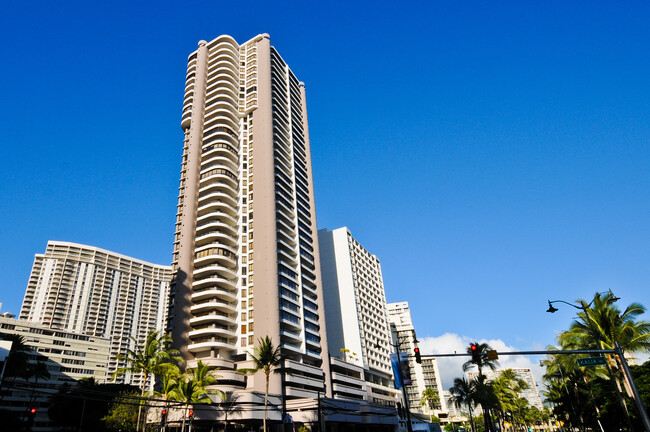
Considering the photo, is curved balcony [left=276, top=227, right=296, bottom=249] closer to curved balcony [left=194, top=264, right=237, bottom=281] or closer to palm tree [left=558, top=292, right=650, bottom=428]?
curved balcony [left=194, top=264, right=237, bottom=281]

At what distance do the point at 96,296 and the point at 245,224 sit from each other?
110m

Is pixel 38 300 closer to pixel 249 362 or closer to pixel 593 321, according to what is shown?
pixel 249 362

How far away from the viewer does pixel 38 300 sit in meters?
151

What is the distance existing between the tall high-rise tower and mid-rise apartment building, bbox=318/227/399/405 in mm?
18240

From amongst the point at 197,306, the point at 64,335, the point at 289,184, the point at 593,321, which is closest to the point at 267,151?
the point at 289,184

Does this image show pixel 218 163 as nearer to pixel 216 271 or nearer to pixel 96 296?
pixel 216 271

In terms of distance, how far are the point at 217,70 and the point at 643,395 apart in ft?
330

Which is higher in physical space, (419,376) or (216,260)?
(216,260)

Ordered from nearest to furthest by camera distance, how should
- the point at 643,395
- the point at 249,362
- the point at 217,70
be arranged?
the point at 643,395
the point at 249,362
the point at 217,70

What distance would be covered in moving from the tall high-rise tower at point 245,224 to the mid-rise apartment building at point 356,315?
18240 mm

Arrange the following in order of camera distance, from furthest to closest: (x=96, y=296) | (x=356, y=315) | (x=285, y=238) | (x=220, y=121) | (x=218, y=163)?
1. (x=96, y=296)
2. (x=356, y=315)
3. (x=220, y=121)
4. (x=218, y=163)
5. (x=285, y=238)

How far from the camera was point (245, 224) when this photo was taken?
85.1 metres

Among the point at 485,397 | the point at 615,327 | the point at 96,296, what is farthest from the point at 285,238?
the point at 96,296

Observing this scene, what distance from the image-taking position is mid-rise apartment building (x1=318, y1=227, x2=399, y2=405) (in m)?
104
